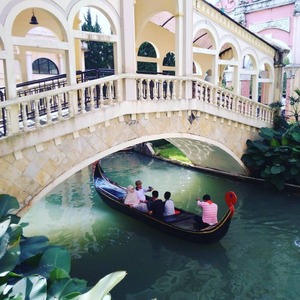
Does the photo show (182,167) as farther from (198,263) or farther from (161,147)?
(198,263)

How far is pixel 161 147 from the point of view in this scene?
586 inches

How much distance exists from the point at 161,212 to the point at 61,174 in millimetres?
2163

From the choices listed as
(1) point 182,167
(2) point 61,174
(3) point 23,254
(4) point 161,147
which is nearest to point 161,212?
(2) point 61,174

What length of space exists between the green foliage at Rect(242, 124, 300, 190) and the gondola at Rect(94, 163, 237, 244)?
3219mm

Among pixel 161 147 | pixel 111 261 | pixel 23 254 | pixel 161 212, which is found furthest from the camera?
pixel 161 147

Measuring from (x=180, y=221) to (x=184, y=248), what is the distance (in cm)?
51

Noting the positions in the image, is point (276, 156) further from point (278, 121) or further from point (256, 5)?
point (256, 5)

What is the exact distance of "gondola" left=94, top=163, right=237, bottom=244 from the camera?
5.64 metres

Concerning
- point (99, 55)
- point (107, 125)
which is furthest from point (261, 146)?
point (99, 55)

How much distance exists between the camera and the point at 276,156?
8914 mm

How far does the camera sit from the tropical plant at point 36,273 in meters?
2.76

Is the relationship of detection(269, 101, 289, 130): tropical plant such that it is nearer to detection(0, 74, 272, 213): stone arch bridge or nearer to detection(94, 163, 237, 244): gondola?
detection(0, 74, 272, 213): stone arch bridge

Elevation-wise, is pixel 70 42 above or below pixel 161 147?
above

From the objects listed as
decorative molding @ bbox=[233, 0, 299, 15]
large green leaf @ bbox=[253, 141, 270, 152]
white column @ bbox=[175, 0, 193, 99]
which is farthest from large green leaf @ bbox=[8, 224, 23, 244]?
decorative molding @ bbox=[233, 0, 299, 15]
